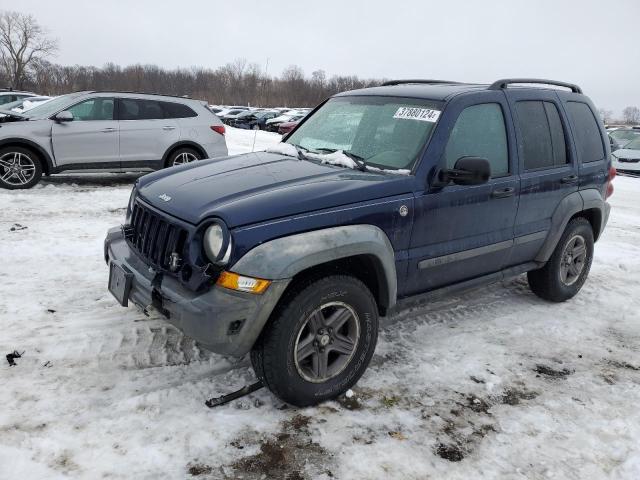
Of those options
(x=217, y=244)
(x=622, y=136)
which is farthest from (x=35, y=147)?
(x=622, y=136)

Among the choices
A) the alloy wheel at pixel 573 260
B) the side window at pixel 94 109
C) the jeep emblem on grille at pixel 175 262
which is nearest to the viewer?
the jeep emblem on grille at pixel 175 262

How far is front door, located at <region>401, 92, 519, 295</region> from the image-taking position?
341cm

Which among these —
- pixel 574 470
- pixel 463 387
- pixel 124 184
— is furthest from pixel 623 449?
pixel 124 184

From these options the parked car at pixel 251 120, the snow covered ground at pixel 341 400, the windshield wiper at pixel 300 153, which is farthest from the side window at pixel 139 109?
the parked car at pixel 251 120

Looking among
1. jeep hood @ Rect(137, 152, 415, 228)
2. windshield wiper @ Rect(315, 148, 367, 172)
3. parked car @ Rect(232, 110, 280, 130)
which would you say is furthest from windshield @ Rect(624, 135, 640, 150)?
parked car @ Rect(232, 110, 280, 130)

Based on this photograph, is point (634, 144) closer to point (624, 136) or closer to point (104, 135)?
point (624, 136)

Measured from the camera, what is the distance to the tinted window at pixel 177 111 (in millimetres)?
9364

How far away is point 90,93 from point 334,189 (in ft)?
24.4

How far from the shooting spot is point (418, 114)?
3.63 meters

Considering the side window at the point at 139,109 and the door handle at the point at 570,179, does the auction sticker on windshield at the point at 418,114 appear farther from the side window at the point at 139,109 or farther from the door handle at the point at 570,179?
the side window at the point at 139,109

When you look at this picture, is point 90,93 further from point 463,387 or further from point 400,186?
point 463,387

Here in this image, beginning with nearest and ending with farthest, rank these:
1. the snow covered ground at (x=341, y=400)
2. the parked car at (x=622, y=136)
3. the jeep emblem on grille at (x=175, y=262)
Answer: the snow covered ground at (x=341, y=400) → the jeep emblem on grille at (x=175, y=262) → the parked car at (x=622, y=136)

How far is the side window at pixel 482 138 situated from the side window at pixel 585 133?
3.69 ft

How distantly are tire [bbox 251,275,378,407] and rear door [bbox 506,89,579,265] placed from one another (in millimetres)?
1720
